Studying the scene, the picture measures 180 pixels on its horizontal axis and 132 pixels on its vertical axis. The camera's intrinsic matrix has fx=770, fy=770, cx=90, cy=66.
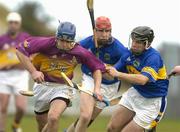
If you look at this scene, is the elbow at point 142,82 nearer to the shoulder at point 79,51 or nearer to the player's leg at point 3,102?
the shoulder at point 79,51

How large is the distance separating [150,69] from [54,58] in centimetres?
167

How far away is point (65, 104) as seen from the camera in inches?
489

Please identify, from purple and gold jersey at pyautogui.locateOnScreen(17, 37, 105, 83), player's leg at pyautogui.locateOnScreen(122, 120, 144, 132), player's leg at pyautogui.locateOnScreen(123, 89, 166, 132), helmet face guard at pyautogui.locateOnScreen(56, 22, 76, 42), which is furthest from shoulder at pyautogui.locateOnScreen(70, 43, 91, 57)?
player's leg at pyautogui.locateOnScreen(122, 120, 144, 132)

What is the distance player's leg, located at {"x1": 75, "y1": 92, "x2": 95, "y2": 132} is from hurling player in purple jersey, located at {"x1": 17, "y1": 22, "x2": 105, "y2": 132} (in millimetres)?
37

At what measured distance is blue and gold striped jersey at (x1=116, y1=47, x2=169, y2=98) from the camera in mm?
11977

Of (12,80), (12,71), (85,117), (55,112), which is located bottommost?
(12,80)

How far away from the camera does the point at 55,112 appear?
1209 cm

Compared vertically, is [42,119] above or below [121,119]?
below

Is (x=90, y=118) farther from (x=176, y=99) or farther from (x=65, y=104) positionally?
(x=176, y=99)

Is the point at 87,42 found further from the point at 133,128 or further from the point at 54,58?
the point at 133,128

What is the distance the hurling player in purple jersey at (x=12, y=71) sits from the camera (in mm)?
17172

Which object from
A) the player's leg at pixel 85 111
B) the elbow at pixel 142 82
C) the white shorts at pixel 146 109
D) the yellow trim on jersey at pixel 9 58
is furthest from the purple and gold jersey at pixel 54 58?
the yellow trim on jersey at pixel 9 58

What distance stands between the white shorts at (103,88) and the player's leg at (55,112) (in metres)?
1.07

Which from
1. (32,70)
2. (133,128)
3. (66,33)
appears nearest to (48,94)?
(32,70)
